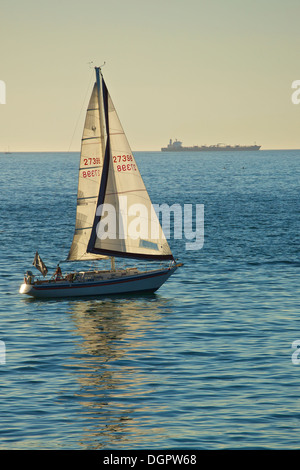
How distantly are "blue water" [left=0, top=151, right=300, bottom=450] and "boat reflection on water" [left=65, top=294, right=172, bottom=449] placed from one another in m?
0.06

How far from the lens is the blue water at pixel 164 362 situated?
2942cm

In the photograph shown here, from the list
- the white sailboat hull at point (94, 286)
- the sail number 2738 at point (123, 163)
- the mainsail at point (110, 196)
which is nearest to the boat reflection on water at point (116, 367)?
the white sailboat hull at point (94, 286)

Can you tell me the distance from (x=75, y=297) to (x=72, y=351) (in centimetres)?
1444

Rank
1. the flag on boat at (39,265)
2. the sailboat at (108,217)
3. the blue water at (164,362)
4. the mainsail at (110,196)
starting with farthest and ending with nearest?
the flag on boat at (39,265) < the mainsail at (110,196) < the sailboat at (108,217) < the blue water at (164,362)

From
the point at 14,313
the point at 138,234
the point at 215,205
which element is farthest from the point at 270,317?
the point at 215,205

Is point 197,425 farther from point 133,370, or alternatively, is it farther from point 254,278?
point 254,278

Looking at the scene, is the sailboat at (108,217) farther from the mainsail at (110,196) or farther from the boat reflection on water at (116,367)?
the boat reflection on water at (116,367)

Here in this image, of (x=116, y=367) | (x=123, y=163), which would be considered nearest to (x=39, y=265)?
(x=123, y=163)

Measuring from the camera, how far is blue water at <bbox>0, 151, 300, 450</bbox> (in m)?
29.4

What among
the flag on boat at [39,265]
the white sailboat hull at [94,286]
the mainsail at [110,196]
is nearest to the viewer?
the white sailboat hull at [94,286]

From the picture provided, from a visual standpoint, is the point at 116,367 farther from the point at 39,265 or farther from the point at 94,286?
the point at 39,265

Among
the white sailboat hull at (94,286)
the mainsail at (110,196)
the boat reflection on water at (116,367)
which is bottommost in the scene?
the boat reflection on water at (116,367)

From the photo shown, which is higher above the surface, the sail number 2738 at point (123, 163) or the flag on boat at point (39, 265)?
the sail number 2738 at point (123, 163)

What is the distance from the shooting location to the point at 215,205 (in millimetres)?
133125
